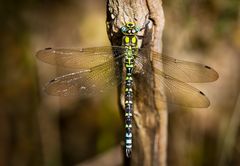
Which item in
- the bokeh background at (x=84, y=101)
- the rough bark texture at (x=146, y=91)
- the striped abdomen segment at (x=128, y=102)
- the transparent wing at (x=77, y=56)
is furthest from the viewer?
the bokeh background at (x=84, y=101)

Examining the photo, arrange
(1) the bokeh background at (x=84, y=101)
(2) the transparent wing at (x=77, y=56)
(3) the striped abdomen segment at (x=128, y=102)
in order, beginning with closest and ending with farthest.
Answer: (3) the striped abdomen segment at (x=128, y=102), (2) the transparent wing at (x=77, y=56), (1) the bokeh background at (x=84, y=101)

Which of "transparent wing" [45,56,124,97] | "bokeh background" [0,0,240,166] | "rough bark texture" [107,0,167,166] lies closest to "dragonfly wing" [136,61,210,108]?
"rough bark texture" [107,0,167,166]

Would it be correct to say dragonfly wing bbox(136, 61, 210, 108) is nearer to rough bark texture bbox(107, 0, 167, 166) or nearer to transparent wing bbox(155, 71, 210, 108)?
transparent wing bbox(155, 71, 210, 108)

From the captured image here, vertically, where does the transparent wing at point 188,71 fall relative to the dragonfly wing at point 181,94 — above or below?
above

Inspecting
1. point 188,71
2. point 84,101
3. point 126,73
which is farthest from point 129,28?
point 84,101

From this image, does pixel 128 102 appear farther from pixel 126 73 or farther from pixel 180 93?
pixel 180 93

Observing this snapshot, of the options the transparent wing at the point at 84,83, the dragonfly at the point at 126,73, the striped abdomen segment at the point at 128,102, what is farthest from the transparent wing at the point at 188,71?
the transparent wing at the point at 84,83

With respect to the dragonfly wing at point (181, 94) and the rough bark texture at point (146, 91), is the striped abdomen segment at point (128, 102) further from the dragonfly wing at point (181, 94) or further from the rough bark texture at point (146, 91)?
the dragonfly wing at point (181, 94)
